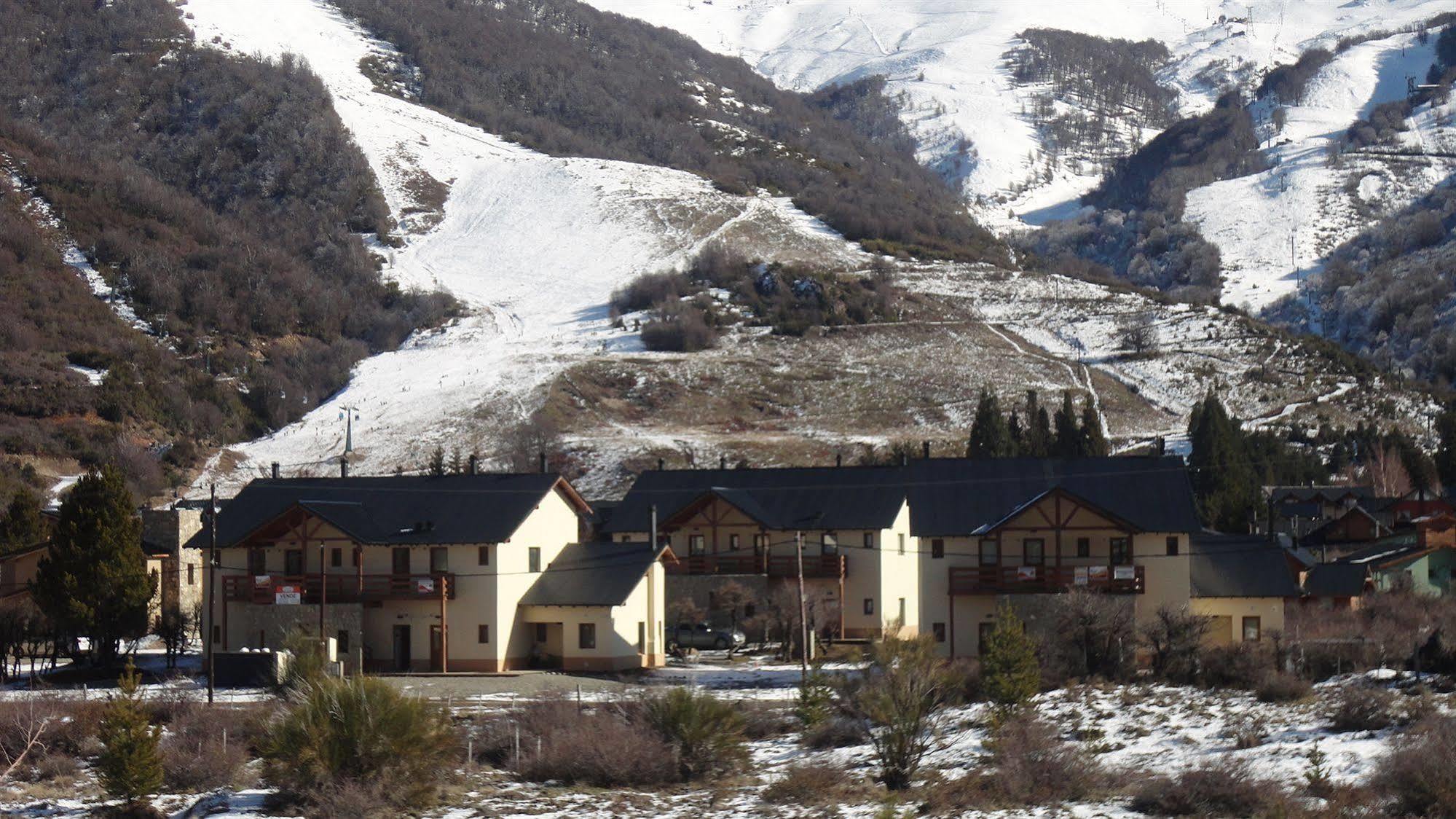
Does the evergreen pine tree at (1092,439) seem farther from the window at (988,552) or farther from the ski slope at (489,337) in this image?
the ski slope at (489,337)

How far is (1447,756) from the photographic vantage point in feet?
105

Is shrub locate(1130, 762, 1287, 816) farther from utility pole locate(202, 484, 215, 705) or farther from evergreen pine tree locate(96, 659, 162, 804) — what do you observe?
utility pole locate(202, 484, 215, 705)

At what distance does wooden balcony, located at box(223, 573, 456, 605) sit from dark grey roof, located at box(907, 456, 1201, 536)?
15.9m

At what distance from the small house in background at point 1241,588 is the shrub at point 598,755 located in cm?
2318

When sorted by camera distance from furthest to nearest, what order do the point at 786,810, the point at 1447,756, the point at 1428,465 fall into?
the point at 1428,465 → the point at 786,810 → the point at 1447,756

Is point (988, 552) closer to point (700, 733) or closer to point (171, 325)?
point (700, 733)

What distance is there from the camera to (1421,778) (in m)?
31.6

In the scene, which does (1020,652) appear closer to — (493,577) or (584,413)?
(493,577)

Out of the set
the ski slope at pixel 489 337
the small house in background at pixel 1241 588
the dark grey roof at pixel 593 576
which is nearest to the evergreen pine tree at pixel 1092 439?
the small house in background at pixel 1241 588

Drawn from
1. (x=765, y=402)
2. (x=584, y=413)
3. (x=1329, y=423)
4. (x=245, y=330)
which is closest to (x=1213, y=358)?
(x=1329, y=423)

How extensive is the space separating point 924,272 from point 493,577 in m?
127

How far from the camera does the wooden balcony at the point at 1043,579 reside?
53375 millimetres

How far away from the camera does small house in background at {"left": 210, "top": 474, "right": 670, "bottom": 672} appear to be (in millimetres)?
54938

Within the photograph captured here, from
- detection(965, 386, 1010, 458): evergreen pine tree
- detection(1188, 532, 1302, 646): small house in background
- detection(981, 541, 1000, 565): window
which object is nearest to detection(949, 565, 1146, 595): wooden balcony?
detection(981, 541, 1000, 565): window
